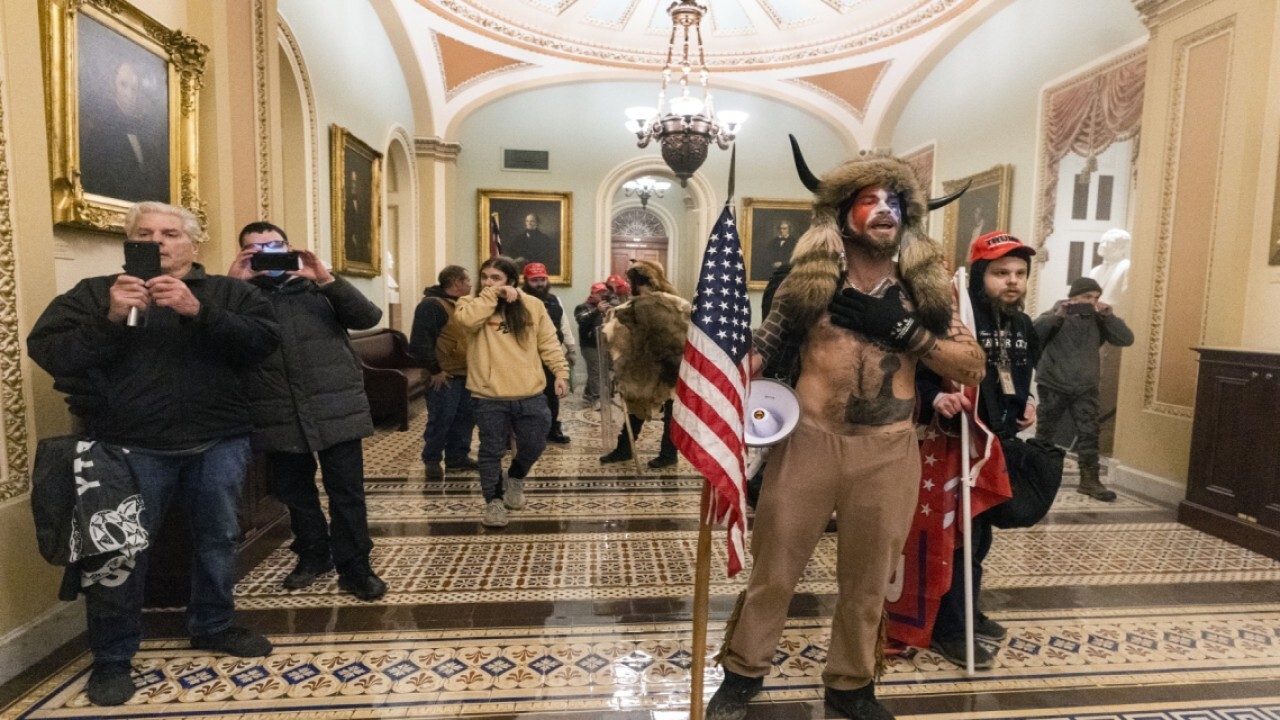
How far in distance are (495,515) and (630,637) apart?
1590 millimetres

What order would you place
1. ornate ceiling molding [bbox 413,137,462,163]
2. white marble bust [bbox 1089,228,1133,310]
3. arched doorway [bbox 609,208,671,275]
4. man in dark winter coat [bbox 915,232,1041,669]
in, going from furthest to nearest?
1. arched doorway [bbox 609,208,671,275]
2. ornate ceiling molding [bbox 413,137,462,163]
3. white marble bust [bbox 1089,228,1133,310]
4. man in dark winter coat [bbox 915,232,1041,669]

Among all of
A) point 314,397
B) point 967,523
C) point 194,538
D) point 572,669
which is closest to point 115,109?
point 314,397

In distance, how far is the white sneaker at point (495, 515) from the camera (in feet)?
14.1

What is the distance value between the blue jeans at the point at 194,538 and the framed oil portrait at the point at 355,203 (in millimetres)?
4711

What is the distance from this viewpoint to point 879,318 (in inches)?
81.7

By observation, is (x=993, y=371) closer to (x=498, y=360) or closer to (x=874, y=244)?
(x=874, y=244)

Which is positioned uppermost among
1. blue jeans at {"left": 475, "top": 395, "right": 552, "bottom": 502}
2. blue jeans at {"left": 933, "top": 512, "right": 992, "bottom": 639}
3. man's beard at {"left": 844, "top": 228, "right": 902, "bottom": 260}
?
Answer: man's beard at {"left": 844, "top": 228, "right": 902, "bottom": 260}

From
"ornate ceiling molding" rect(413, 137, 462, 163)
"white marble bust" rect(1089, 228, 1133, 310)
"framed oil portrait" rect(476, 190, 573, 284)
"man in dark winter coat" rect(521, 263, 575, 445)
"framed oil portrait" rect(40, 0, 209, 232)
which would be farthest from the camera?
"framed oil portrait" rect(476, 190, 573, 284)

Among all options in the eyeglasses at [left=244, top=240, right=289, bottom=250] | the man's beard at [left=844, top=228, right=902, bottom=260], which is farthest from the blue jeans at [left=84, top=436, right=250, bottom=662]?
the man's beard at [left=844, top=228, right=902, bottom=260]

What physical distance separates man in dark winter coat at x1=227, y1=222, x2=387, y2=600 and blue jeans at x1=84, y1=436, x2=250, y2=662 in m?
0.28

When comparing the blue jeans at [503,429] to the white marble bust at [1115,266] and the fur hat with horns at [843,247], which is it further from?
the white marble bust at [1115,266]

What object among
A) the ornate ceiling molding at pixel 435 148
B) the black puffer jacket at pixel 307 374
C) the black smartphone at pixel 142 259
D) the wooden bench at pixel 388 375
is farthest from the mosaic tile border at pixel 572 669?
the ornate ceiling molding at pixel 435 148

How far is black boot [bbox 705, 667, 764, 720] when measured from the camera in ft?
7.71

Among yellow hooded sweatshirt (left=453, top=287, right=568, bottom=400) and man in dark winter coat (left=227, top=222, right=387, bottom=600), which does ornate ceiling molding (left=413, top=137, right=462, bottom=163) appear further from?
man in dark winter coat (left=227, top=222, right=387, bottom=600)
